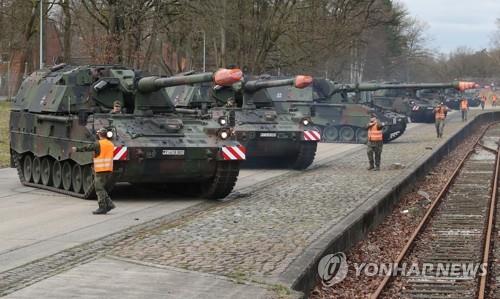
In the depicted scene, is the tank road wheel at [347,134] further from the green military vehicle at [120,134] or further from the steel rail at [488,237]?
the green military vehicle at [120,134]

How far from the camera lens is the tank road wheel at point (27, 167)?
18116mm

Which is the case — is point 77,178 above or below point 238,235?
above

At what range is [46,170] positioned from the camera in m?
17.4

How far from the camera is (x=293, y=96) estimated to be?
32.3 metres

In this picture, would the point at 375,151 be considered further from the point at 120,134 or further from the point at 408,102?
the point at 408,102

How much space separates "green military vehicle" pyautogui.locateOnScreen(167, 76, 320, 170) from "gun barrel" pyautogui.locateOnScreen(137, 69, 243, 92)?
14.1ft

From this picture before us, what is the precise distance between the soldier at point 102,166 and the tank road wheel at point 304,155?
9.25 meters

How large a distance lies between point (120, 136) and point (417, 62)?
2836 inches

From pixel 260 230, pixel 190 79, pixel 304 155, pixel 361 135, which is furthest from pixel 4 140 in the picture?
pixel 260 230

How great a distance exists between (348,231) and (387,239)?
6.09ft

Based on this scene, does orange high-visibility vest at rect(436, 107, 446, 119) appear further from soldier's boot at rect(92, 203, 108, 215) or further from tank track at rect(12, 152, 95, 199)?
soldier's boot at rect(92, 203, 108, 215)

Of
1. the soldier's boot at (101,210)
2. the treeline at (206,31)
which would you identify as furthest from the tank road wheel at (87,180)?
the treeline at (206,31)

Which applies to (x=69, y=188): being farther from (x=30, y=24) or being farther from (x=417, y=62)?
(x=417, y=62)

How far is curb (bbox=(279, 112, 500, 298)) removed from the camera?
868 centimetres
